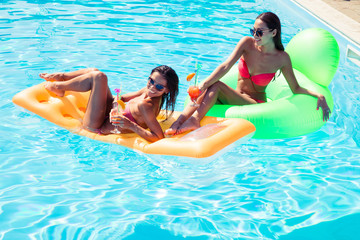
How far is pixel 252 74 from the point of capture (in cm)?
457

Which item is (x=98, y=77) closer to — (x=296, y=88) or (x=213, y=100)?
(x=213, y=100)

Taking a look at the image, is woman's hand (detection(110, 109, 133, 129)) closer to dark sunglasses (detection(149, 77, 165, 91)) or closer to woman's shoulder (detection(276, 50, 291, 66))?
dark sunglasses (detection(149, 77, 165, 91))

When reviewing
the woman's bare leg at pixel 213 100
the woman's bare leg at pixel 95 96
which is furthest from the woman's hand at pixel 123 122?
the woman's bare leg at pixel 213 100

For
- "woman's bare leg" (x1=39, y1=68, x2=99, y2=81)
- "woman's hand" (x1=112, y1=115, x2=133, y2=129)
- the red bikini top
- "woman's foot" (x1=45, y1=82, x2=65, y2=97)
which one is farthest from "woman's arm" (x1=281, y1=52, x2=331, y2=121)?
"woman's foot" (x1=45, y1=82, x2=65, y2=97)

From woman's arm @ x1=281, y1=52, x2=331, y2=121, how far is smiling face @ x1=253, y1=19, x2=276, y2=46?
0.80 ft

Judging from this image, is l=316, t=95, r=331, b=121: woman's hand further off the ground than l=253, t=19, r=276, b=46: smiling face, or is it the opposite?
l=253, t=19, r=276, b=46: smiling face

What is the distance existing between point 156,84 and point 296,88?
149cm

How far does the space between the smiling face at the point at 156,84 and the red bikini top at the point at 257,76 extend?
3.39ft

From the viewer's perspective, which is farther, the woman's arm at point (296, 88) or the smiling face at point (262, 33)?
the woman's arm at point (296, 88)

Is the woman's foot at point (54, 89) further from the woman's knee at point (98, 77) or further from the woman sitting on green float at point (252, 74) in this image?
the woman sitting on green float at point (252, 74)

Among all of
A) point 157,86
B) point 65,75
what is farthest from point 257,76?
point 65,75

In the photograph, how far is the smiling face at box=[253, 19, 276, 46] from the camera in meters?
4.27

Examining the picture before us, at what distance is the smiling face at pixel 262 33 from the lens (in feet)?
14.0

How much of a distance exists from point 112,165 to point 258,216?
4.27 ft
